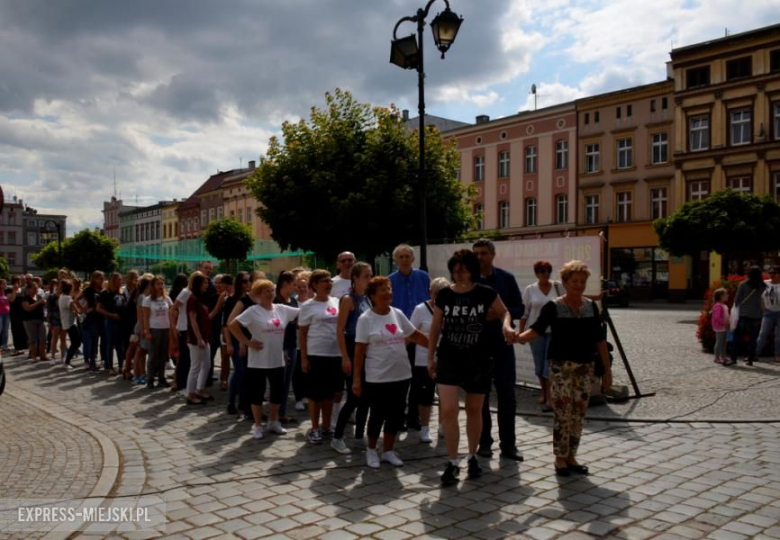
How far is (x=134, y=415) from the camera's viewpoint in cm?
827

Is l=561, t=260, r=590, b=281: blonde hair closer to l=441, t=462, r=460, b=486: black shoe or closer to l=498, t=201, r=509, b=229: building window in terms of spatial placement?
l=441, t=462, r=460, b=486: black shoe

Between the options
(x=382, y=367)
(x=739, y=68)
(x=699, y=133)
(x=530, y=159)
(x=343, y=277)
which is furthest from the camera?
(x=530, y=159)

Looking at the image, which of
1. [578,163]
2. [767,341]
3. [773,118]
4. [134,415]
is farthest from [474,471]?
[578,163]

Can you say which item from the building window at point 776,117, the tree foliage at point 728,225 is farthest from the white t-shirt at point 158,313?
the building window at point 776,117

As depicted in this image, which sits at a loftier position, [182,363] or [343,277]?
[343,277]

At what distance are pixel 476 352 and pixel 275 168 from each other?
17.0m

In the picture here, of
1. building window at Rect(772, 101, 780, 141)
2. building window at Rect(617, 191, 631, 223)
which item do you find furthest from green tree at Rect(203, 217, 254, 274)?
building window at Rect(772, 101, 780, 141)

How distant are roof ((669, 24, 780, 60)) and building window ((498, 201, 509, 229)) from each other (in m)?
14.0

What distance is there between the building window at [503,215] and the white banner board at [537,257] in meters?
37.6

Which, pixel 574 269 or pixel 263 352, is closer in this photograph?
pixel 574 269

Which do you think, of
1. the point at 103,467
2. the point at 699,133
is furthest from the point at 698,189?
the point at 103,467

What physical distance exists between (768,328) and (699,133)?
30524 millimetres

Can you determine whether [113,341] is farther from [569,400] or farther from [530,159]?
[530,159]

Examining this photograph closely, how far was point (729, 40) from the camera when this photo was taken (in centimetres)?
3844
